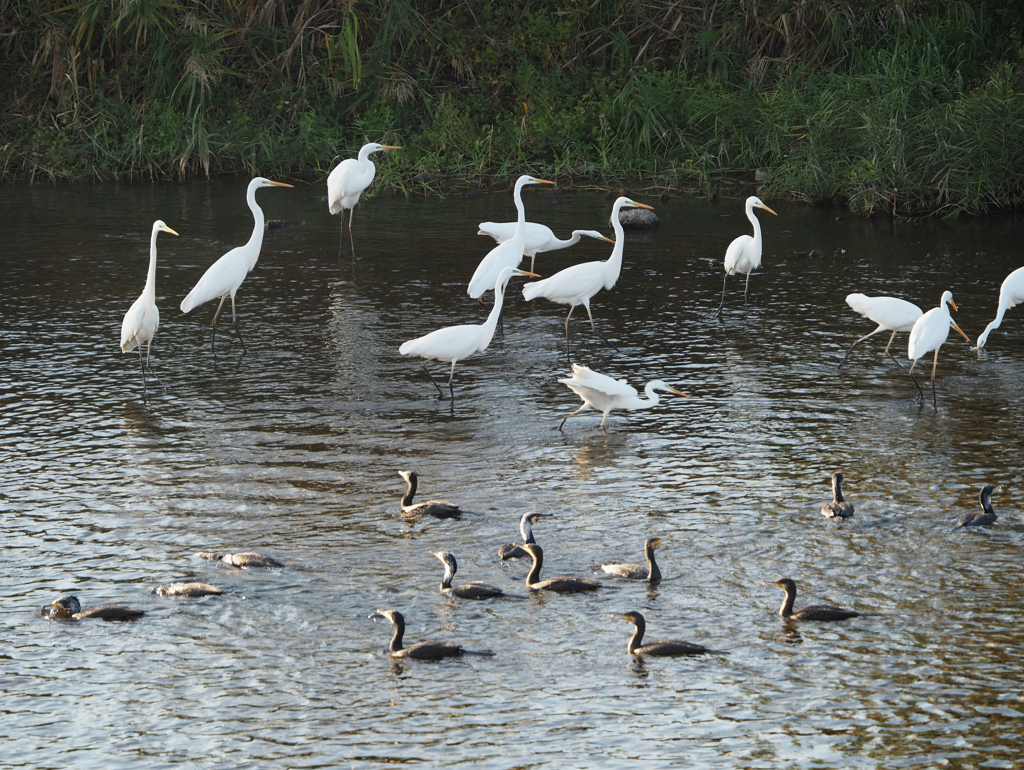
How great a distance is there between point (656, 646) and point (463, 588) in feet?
3.74

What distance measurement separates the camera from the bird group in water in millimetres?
6176

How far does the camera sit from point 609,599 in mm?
6480

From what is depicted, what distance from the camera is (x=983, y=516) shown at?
725 centimetres

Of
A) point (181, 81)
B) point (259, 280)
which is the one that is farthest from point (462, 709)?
point (181, 81)

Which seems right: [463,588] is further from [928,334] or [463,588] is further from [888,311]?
[888,311]

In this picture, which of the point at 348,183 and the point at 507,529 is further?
the point at 348,183

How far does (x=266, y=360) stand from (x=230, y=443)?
7.98 feet

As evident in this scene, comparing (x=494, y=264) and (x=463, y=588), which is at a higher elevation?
(x=494, y=264)

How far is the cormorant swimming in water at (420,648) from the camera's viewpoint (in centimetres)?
578

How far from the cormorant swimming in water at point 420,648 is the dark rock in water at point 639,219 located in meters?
12.3

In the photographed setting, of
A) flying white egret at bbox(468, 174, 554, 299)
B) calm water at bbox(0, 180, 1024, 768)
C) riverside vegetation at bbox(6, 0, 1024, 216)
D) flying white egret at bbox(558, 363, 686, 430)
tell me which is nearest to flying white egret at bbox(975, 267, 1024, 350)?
calm water at bbox(0, 180, 1024, 768)

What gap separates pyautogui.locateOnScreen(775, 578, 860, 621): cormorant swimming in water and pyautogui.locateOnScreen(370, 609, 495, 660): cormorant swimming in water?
59.0 inches

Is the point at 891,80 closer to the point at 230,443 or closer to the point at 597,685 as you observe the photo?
the point at 230,443

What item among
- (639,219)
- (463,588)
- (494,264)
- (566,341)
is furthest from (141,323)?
(639,219)
